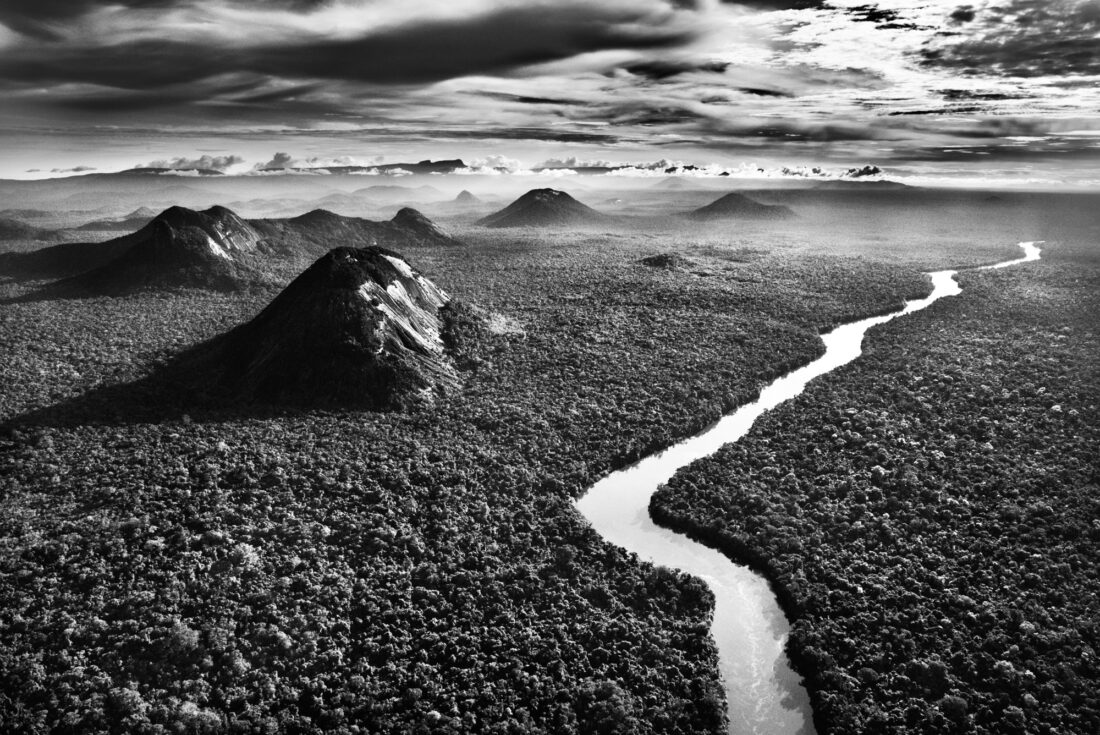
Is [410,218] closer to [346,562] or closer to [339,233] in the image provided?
[339,233]

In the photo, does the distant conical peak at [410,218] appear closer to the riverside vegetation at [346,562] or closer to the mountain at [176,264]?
the mountain at [176,264]

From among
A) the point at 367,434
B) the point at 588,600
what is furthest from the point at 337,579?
the point at 367,434

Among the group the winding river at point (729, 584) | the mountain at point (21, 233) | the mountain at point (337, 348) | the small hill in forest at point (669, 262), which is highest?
the mountain at point (21, 233)

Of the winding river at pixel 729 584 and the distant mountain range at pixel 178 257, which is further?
the distant mountain range at pixel 178 257

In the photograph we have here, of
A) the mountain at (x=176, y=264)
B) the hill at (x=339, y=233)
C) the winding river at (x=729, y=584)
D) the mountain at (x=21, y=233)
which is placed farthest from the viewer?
the mountain at (x=21, y=233)

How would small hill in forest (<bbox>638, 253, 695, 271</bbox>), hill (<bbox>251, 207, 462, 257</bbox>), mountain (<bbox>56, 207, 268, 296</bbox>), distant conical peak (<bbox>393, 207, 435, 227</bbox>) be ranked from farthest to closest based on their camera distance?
distant conical peak (<bbox>393, 207, 435, 227</bbox>), hill (<bbox>251, 207, 462, 257</bbox>), small hill in forest (<bbox>638, 253, 695, 271</bbox>), mountain (<bbox>56, 207, 268, 296</bbox>)

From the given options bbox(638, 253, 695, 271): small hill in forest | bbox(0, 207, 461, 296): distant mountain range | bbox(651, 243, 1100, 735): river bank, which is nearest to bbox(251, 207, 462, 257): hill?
bbox(0, 207, 461, 296): distant mountain range

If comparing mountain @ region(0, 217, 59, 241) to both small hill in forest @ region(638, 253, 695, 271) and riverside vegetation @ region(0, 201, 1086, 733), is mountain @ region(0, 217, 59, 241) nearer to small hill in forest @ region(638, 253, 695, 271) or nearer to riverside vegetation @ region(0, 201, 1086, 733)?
riverside vegetation @ region(0, 201, 1086, 733)

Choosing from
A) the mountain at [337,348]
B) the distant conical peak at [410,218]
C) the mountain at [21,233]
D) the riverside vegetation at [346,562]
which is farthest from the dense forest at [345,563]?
the mountain at [21,233]

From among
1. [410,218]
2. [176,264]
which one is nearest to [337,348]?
[176,264]
